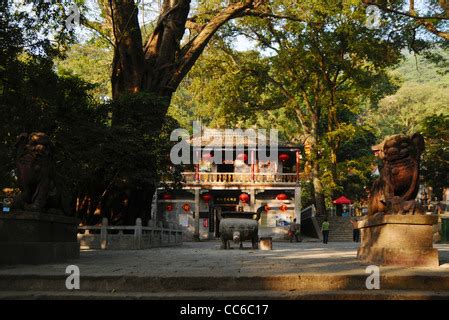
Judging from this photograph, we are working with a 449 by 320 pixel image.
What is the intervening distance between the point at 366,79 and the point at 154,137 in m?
19.1

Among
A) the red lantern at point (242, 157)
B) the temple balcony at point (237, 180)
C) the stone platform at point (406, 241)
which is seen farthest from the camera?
the red lantern at point (242, 157)

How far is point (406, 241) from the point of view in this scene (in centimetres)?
759

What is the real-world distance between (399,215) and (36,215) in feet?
17.9

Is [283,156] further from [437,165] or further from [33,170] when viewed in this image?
[33,170]

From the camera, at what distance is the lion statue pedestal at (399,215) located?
7.51 metres

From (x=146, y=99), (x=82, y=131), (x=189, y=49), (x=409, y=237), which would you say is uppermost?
(x=189, y=49)

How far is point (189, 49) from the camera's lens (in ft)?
61.9

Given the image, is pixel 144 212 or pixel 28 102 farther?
pixel 144 212

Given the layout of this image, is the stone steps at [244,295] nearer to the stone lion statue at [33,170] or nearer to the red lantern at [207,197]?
the stone lion statue at [33,170]

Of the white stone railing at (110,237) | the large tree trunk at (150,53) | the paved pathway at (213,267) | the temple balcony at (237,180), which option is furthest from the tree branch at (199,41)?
the temple balcony at (237,180)
